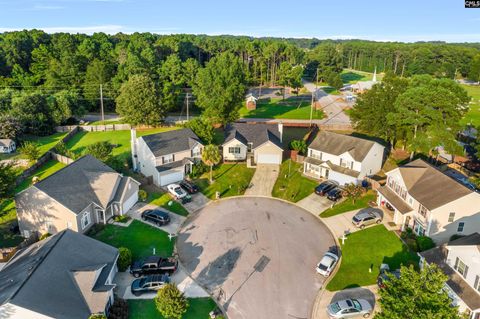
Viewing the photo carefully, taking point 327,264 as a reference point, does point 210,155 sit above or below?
above

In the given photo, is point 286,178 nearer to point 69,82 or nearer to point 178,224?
point 178,224

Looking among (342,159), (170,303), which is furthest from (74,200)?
(342,159)

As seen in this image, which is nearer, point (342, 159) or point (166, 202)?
point (166, 202)

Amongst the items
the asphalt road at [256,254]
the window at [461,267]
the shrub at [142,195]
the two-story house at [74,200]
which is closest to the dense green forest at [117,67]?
the shrub at [142,195]

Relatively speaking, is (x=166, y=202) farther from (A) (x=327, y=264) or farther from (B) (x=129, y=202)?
(A) (x=327, y=264)

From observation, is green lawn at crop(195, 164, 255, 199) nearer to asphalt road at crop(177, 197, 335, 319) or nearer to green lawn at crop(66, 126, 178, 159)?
asphalt road at crop(177, 197, 335, 319)

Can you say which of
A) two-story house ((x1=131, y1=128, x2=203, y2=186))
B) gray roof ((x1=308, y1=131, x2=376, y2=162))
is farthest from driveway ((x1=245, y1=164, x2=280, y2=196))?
two-story house ((x1=131, y1=128, x2=203, y2=186))

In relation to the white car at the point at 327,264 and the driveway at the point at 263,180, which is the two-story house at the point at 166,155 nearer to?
the driveway at the point at 263,180
